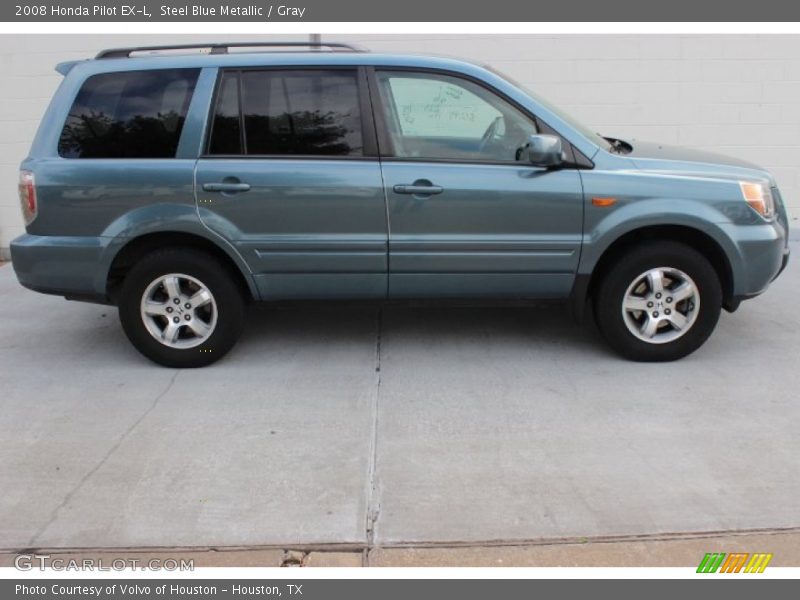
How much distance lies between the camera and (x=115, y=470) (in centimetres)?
346

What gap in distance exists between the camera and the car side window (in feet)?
14.6

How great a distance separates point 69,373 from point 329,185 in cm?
207

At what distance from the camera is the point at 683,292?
4.50 metres

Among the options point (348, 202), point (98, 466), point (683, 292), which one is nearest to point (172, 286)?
point (348, 202)

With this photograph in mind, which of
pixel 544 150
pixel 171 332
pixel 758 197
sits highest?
pixel 544 150

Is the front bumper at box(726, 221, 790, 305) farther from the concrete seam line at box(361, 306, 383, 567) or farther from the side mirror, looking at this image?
the concrete seam line at box(361, 306, 383, 567)

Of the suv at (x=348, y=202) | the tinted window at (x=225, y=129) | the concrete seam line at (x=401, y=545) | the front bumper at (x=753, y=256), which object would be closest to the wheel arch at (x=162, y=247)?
the suv at (x=348, y=202)

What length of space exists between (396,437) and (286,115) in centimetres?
207

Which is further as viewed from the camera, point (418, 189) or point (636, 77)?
point (636, 77)

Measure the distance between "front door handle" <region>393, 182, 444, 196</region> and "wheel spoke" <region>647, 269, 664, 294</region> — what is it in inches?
54.6

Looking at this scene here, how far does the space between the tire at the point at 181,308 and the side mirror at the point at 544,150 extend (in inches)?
78.0

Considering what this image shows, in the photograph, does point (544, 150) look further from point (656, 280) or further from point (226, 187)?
point (226, 187)

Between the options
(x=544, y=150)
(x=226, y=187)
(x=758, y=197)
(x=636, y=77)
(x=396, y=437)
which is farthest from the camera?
(x=636, y=77)

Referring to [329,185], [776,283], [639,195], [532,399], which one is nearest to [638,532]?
[532,399]
